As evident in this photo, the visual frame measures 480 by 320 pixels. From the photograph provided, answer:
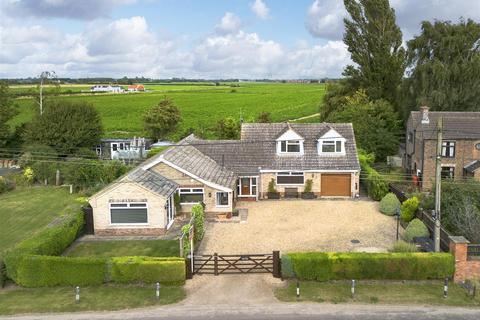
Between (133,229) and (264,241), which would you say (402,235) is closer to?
(264,241)

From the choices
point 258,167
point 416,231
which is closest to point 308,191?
point 258,167

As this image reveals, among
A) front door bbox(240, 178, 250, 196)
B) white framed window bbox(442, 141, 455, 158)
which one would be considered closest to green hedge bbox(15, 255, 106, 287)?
front door bbox(240, 178, 250, 196)

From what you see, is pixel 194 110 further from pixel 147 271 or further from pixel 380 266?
pixel 380 266

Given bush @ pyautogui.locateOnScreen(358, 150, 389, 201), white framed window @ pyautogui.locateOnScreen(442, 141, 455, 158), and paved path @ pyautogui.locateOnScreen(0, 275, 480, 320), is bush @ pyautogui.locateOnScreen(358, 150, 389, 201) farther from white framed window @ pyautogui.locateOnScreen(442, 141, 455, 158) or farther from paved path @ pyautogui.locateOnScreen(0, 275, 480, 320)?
paved path @ pyautogui.locateOnScreen(0, 275, 480, 320)

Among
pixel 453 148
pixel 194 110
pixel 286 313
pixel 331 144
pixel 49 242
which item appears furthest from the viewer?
pixel 194 110

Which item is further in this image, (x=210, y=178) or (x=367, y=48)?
(x=367, y=48)

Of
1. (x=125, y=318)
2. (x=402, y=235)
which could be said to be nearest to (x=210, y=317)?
(x=125, y=318)

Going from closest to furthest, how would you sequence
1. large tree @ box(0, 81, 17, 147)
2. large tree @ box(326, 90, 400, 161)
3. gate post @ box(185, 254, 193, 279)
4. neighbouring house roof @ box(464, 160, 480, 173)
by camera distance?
gate post @ box(185, 254, 193, 279) < neighbouring house roof @ box(464, 160, 480, 173) < large tree @ box(326, 90, 400, 161) < large tree @ box(0, 81, 17, 147)
